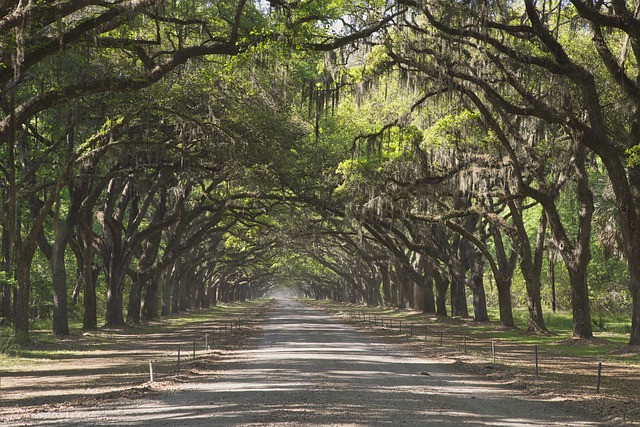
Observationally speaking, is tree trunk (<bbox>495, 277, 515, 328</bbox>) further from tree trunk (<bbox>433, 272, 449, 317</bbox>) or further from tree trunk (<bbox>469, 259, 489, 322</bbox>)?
tree trunk (<bbox>433, 272, 449, 317</bbox>)

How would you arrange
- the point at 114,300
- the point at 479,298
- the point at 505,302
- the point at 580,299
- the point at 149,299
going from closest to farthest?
1. the point at 580,299
2. the point at 505,302
3. the point at 114,300
4. the point at 479,298
5. the point at 149,299

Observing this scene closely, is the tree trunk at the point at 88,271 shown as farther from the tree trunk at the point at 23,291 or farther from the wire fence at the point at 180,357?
the tree trunk at the point at 23,291

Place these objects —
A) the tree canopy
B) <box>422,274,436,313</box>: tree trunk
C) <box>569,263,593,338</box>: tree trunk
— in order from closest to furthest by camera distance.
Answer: the tree canopy
<box>569,263,593,338</box>: tree trunk
<box>422,274,436,313</box>: tree trunk

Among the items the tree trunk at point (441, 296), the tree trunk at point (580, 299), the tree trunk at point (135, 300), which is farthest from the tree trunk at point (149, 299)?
the tree trunk at point (580, 299)

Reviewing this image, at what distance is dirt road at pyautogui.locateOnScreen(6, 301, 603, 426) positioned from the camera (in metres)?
10.6

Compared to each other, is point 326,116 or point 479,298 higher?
point 326,116

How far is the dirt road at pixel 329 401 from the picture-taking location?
1063 centimetres

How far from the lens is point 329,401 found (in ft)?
40.8

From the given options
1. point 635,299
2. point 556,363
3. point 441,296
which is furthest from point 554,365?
point 441,296

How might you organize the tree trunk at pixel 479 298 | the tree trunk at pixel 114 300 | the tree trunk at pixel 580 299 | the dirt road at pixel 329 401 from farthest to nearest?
1. the tree trunk at pixel 479 298
2. the tree trunk at pixel 114 300
3. the tree trunk at pixel 580 299
4. the dirt road at pixel 329 401

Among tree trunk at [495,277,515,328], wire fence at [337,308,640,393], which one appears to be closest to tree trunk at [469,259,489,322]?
tree trunk at [495,277,515,328]

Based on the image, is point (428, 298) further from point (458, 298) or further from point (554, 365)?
point (554, 365)

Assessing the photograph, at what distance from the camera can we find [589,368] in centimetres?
1861

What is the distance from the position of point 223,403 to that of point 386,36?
36.8ft
